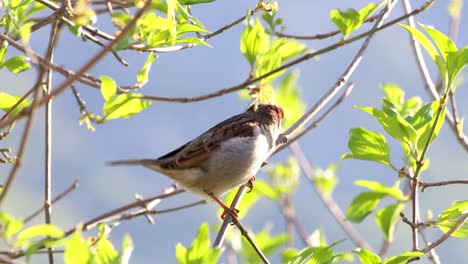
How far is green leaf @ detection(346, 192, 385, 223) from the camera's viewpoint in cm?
269

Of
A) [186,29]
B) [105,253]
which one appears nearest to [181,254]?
[105,253]

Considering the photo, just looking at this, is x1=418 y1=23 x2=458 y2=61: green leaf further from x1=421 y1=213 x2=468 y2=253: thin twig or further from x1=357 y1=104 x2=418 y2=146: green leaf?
x1=421 y1=213 x2=468 y2=253: thin twig

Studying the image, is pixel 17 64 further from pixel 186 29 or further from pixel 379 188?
A: pixel 379 188

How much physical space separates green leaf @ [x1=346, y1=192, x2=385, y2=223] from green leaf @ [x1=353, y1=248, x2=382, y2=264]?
5.4 inches

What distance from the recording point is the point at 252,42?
286cm

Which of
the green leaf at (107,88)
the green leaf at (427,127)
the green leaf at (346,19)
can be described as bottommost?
the green leaf at (427,127)

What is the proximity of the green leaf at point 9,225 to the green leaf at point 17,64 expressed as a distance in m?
1.34

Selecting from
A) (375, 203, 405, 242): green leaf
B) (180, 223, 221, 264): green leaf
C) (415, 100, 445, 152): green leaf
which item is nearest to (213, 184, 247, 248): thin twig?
(180, 223, 221, 264): green leaf

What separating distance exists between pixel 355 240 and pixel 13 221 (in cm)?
218

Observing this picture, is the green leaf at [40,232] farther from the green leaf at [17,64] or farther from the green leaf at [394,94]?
the green leaf at [394,94]

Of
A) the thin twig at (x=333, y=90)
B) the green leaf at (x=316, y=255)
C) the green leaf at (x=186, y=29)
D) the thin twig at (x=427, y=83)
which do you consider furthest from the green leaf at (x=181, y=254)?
the thin twig at (x=427, y=83)

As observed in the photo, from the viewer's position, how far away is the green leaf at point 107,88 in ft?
8.31

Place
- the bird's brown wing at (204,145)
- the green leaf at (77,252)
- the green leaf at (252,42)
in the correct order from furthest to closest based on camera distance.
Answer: the bird's brown wing at (204,145) → the green leaf at (252,42) → the green leaf at (77,252)

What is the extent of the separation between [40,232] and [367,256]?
1272 millimetres
